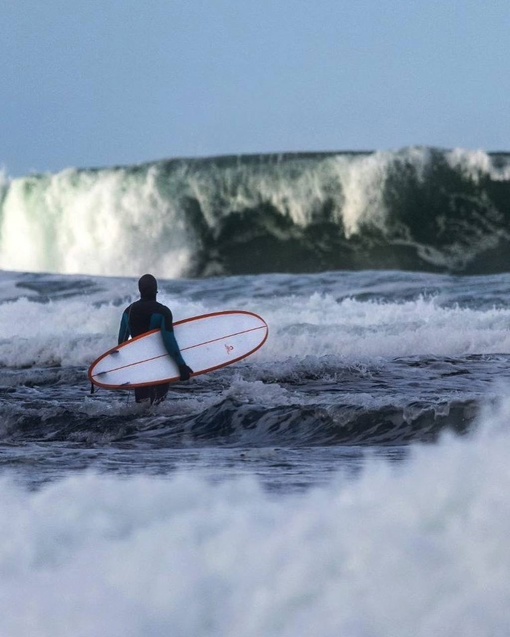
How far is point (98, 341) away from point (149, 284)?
204 inches

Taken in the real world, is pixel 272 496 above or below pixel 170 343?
below

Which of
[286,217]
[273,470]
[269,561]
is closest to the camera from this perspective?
[269,561]

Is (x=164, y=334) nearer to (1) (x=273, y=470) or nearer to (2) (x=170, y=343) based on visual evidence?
(2) (x=170, y=343)

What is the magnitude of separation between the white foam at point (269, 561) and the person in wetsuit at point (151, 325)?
17.5ft

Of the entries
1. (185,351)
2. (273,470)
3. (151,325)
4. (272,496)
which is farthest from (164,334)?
(272,496)

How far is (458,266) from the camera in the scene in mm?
30891

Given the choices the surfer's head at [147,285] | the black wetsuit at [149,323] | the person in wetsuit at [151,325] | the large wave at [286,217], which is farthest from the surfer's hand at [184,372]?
the large wave at [286,217]

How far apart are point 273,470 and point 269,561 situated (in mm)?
2906

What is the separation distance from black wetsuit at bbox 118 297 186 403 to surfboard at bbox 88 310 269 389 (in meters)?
0.06

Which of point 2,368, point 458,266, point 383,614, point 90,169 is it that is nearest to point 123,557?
point 383,614

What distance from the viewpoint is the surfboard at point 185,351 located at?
33.0 ft

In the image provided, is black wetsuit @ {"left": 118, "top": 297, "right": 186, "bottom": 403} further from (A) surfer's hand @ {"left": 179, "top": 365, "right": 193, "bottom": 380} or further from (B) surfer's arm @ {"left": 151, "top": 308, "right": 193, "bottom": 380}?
(A) surfer's hand @ {"left": 179, "top": 365, "right": 193, "bottom": 380}

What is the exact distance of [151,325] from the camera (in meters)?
10.1

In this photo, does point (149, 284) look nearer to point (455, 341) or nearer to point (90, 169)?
point (455, 341)
